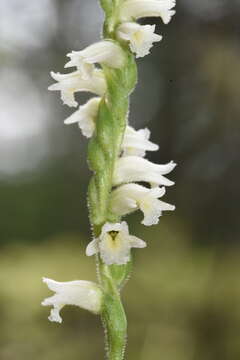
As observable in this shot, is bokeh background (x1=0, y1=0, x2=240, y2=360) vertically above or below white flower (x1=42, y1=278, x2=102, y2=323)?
above

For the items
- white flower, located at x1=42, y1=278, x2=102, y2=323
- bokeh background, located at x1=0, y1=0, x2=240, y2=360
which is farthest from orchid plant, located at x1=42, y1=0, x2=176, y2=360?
bokeh background, located at x1=0, y1=0, x2=240, y2=360

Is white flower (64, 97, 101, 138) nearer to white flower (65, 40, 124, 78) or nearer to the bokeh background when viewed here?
white flower (65, 40, 124, 78)

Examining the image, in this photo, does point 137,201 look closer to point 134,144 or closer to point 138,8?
point 134,144

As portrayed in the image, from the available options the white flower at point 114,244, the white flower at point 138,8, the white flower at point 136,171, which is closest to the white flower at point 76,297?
the white flower at point 114,244

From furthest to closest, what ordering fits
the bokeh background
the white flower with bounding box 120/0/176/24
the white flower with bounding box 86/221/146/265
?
the bokeh background < the white flower with bounding box 120/0/176/24 < the white flower with bounding box 86/221/146/265

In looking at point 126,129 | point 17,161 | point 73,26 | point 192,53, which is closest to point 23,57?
point 73,26

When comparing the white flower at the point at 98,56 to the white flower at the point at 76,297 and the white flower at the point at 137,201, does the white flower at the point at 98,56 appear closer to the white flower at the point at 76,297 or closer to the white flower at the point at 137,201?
the white flower at the point at 137,201
